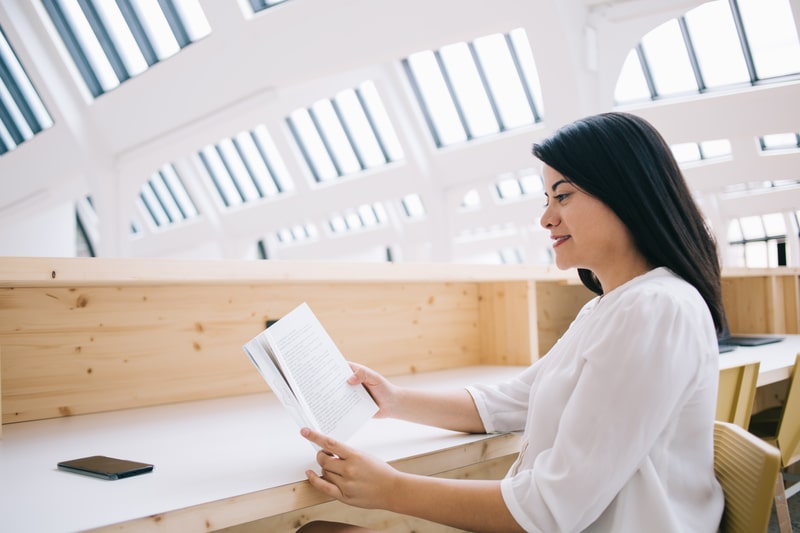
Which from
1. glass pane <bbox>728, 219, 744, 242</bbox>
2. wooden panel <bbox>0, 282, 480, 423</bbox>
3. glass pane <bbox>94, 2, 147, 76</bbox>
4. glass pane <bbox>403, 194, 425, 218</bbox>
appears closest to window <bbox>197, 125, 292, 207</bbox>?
glass pane <bbox>403, 194, 425, 218</bbox>

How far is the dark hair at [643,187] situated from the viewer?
3.79 ft

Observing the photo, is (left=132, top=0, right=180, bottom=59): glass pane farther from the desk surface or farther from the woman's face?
the woman's face

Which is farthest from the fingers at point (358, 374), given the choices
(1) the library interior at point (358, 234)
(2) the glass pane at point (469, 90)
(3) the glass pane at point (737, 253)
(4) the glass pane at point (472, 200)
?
(3) the glass pane at point (737, 253)

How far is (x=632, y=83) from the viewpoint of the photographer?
9984 mm

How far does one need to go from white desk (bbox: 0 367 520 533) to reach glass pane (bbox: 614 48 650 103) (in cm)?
922

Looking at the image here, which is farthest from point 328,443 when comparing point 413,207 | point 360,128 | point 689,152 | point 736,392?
point 413,207

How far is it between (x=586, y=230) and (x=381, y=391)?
22.9 inches

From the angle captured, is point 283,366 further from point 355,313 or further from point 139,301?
point 355,313

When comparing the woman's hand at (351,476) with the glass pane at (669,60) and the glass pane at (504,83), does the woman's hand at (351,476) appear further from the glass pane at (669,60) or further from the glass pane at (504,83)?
the glass pane at (504,83)

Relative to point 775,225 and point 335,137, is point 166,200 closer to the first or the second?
point 335,137

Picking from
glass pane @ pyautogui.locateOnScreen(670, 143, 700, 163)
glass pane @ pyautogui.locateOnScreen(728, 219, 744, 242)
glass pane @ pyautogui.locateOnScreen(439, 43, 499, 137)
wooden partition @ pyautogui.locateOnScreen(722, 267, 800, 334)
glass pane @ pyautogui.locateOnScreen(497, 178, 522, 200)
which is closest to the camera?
wooden partition @ pyautogui.locateOnScreen(722, 267, 800, 334)

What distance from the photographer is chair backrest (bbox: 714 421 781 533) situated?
1100mm

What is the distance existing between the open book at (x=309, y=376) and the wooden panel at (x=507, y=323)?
1.45 meters

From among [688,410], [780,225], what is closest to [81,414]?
[688,410]
